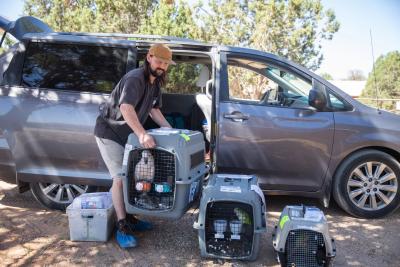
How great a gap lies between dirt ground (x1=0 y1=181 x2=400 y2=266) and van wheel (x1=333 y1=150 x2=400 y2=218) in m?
0.15

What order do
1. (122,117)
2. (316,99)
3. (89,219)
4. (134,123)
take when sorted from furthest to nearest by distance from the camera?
1. (316,99)
2. (89,219)
3. (122,117)
4. (134,123)

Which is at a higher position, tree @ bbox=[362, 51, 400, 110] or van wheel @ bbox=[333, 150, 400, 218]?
tree @ bbox=[362, 51, 400, 110]

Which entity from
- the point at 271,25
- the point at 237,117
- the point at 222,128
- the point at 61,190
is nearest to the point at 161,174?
the point at 222,128

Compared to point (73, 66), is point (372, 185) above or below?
below

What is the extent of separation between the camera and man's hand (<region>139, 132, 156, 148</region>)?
3.26 meters

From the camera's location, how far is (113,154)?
358cm

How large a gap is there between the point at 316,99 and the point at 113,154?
6.94ft

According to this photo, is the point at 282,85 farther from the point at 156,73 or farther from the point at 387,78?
the point at 387,78

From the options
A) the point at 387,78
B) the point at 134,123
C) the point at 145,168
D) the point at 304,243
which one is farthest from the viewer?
the point at 387,78

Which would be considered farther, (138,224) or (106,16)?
(106,16)

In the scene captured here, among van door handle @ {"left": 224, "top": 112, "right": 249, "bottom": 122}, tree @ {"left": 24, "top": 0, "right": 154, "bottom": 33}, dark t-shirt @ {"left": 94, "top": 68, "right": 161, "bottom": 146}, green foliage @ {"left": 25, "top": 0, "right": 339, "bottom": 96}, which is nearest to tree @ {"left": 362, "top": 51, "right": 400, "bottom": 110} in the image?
green foliage @ {"left": 25, "top": 0, "right": 339, "bottom": 96}

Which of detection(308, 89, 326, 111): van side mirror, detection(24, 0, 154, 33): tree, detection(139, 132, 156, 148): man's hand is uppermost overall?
detection(24, 0, 154, 33): tree

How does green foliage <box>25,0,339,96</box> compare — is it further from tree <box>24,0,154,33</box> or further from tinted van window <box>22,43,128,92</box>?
tinted van window <box>22,43,128,92</box>

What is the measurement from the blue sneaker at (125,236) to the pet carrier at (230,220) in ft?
2.08
